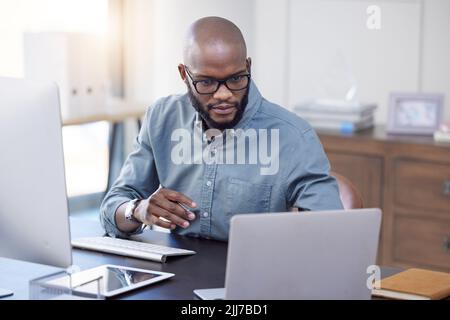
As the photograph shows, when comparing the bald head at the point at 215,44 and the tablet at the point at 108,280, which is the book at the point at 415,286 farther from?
the bald head at the point at 215,44

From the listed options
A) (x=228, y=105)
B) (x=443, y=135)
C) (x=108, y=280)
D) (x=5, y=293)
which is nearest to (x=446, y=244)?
(x=443, y=135)

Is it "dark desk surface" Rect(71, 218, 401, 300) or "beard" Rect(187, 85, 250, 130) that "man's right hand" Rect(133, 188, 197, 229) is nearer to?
"dark desk surface" Rect(71, 218, 401, 300)

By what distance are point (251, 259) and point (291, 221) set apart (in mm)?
95

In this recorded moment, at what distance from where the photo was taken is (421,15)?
14.1 ft

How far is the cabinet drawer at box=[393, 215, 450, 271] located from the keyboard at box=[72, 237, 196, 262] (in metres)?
1.97

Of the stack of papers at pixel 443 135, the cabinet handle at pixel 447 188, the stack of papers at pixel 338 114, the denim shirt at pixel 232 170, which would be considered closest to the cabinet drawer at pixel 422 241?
the cabinet handle at pixel 447 188

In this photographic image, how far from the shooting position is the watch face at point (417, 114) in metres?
4.06

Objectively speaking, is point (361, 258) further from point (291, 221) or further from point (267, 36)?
point (267, 36)

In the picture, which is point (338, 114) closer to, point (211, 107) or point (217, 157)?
point (217, 157)

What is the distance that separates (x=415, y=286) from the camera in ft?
6.39

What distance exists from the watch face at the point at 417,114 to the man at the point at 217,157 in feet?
5.96

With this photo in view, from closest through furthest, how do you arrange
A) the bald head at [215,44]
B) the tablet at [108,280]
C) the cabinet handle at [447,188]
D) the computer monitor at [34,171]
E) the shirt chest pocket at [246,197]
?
the computer monitor at [34,171]
the tablet at [108,280]
the bald head at [215,44]
the shirt chest pocket at [246,197]
the cabinet handle at [447,188]

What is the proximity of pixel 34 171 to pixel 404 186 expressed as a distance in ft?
8.07

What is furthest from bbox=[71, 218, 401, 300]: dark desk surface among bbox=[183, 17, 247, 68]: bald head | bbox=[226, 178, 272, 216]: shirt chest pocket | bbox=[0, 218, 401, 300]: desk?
bbox=[183, 17, 247, 68]: bald head
